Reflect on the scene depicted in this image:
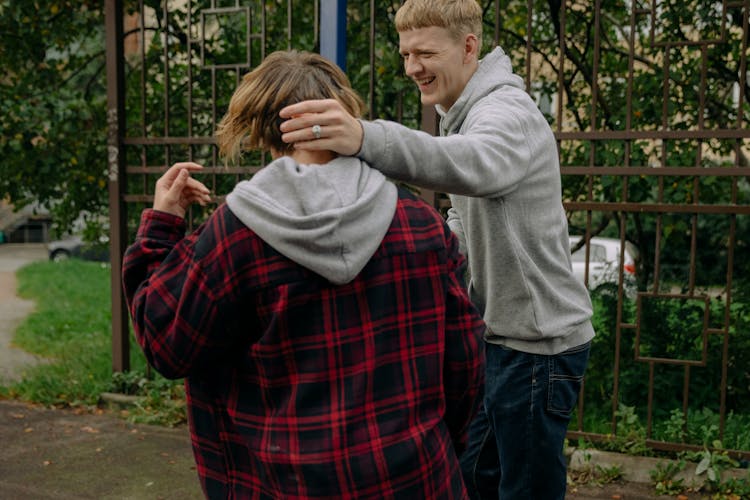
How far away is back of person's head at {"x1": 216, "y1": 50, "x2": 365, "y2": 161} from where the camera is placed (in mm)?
1663

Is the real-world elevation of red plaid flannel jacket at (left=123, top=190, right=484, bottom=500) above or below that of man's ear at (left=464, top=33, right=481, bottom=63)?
below

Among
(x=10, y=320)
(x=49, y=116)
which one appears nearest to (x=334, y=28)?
(x=49, y=116)

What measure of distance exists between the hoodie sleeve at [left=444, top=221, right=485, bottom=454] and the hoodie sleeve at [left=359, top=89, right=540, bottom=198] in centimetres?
15

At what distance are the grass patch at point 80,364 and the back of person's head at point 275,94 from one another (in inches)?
144

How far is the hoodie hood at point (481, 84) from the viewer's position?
2219 millimetres

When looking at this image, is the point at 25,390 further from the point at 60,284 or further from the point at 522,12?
the point at 60,284

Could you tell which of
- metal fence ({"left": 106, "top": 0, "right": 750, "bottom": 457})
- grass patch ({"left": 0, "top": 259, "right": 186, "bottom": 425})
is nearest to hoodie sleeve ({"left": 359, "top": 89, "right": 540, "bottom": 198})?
metal fence ({"left": 106, "top": 0, "right": 750, "bottom": 457})

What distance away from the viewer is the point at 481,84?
87.7 inches

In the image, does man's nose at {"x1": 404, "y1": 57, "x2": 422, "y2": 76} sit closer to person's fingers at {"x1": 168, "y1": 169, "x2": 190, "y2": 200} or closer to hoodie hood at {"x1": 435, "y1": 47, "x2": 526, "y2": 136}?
hoodie hood at {"x1": 435, "y1": 47, "x2": 526, "y2": 136}

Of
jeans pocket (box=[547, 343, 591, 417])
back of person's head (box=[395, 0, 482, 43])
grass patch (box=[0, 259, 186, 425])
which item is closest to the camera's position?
back of person's head (box=[395, 0, 482, 43])

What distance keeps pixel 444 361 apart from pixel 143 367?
4288mm

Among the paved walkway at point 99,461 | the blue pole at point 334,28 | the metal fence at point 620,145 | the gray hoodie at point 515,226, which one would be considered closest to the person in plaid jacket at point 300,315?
the gray hoodie at point 515,226

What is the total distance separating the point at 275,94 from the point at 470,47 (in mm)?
798

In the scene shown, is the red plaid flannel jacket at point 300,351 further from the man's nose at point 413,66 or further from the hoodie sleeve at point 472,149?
the man's nose at point 413,66
